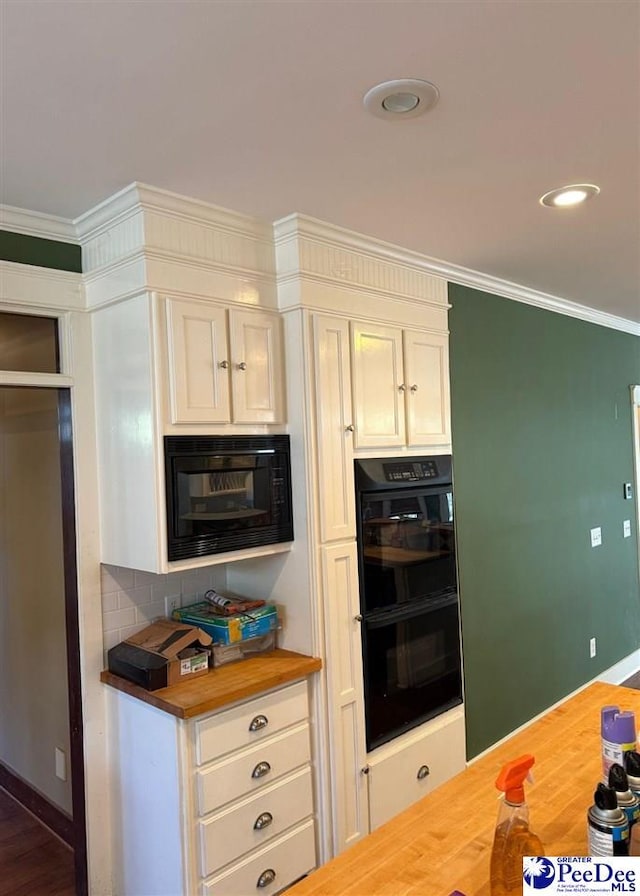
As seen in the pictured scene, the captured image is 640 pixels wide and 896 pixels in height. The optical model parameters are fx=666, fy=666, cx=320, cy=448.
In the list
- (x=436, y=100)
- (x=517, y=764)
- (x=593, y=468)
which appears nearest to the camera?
(x=517, y=764)

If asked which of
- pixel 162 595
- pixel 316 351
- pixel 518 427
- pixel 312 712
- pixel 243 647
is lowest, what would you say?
pixel 312 712

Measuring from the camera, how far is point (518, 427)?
3750 millimetres

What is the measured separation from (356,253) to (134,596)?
5.35 feet

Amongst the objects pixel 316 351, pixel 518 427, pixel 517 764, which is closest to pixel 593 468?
pixel 518 427

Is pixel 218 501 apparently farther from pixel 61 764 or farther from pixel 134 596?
pixel 61 764

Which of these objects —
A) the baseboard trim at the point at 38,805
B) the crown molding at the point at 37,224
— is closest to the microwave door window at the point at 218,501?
the crown molding at the point at 37,224

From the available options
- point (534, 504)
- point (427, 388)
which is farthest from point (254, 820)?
point (534, 504)

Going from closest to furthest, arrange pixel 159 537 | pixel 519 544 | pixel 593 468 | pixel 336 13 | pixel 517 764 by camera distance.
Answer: pixel 517 764 → pixel 336 13 → pixel 159 537 → pixel 519 544 → pixel 593 468

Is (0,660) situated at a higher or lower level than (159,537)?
lower

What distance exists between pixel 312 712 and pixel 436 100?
2.10 m

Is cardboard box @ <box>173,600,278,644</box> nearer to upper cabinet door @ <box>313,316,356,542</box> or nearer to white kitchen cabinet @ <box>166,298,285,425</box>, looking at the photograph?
upper cabinet door @ <box>313,316,356,542</box>

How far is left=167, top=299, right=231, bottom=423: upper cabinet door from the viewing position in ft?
7.36

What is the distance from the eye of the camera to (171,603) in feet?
8.86

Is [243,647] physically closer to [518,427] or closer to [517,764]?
[517,764]
